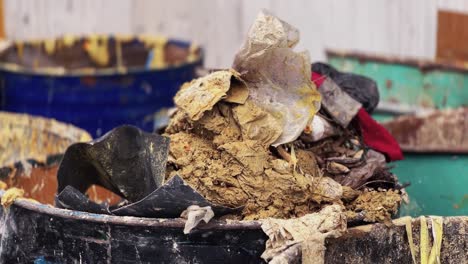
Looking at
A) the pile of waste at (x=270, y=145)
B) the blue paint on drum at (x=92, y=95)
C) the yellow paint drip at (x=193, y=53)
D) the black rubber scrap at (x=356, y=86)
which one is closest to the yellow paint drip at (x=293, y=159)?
the pile of waste at (x=270, y=145)

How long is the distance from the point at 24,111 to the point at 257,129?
350 centimetres

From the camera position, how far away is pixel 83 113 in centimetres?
608

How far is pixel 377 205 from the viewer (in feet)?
9.46

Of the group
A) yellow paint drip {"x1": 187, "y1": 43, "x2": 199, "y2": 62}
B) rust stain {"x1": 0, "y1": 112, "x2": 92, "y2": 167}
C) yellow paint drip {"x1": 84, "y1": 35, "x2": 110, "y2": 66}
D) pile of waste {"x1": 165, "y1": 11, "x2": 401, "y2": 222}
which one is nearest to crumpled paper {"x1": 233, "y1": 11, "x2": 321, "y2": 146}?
pile of waste {"x1": 165, "y1": 11, "x2": 401, "y2": 222}

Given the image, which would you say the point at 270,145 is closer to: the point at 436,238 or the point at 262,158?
the point at 262,158

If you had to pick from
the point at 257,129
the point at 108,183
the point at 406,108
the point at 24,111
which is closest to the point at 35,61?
the point at 24,111

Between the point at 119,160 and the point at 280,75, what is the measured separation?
0.66m

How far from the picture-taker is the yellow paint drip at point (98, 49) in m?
7.20

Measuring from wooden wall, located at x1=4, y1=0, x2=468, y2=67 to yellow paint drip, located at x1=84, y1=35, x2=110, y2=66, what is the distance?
→ 113 centimetres

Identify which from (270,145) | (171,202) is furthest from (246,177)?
(171,202)

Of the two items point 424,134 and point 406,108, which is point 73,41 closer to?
point 406,108

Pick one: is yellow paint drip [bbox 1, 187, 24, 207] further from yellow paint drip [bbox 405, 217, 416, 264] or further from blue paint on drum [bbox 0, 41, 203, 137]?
blue paint on drum [bbox 0, 41, 203, 137]

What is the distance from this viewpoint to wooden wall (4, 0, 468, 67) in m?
7.02

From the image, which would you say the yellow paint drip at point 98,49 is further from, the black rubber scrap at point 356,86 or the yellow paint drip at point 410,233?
the yellow paint drip at point 410,233
